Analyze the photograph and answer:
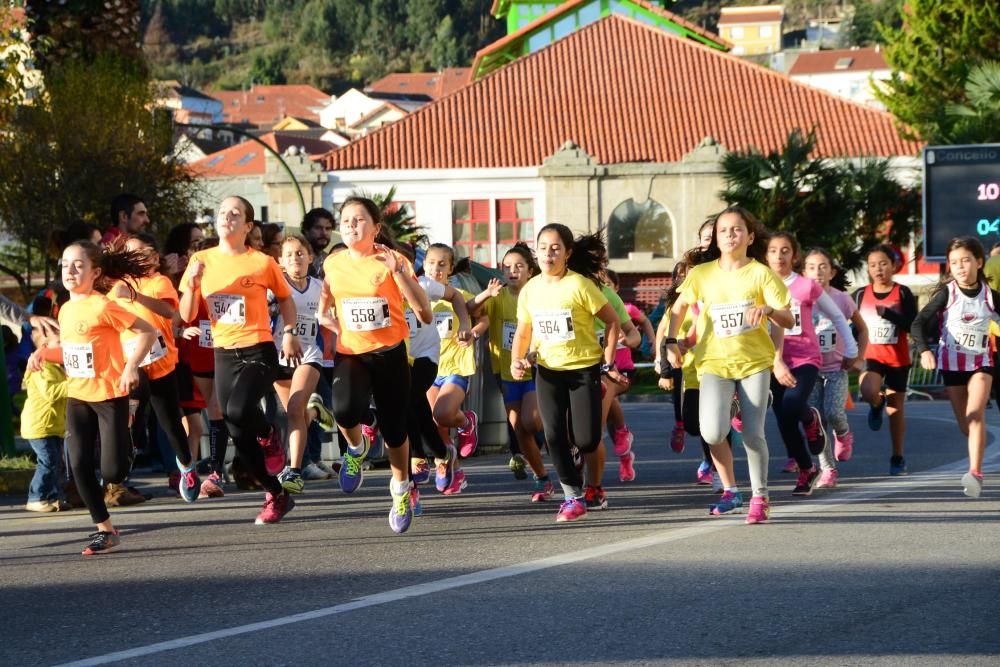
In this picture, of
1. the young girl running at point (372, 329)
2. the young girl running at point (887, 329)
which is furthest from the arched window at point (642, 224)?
the young girl running at point (372, 329)

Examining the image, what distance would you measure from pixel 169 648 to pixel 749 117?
5405 cm

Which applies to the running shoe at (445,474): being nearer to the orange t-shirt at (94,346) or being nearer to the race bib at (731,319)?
the race bib at (731,319)

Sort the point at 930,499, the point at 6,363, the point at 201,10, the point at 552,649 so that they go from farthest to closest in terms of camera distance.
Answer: the point at 201,10 → the point at 6,363 → the point at 930,499 → the point at 552,649

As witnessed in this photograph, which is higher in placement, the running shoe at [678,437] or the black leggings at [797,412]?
the black leggings at [797,412]

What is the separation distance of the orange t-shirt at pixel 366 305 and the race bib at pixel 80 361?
137 centimetres

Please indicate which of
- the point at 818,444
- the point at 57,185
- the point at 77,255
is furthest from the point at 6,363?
the point at 57,185

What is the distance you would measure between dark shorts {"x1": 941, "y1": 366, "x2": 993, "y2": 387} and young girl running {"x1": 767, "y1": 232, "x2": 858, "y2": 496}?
2.74 feet

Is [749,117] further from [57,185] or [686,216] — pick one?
[57,185]

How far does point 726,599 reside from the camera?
696cm

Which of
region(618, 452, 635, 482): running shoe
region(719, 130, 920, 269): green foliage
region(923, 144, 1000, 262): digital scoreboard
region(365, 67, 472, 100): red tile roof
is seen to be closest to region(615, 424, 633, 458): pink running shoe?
region(618, 452, 635, 482): running shoe

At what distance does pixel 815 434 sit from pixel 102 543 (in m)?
4.79

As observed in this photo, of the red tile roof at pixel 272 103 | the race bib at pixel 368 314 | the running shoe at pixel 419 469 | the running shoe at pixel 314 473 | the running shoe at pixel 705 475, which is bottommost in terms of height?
the running shoe at pixel 314 473

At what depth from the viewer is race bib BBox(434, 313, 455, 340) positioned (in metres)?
12.0

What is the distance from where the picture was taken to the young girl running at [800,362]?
36.3ft
